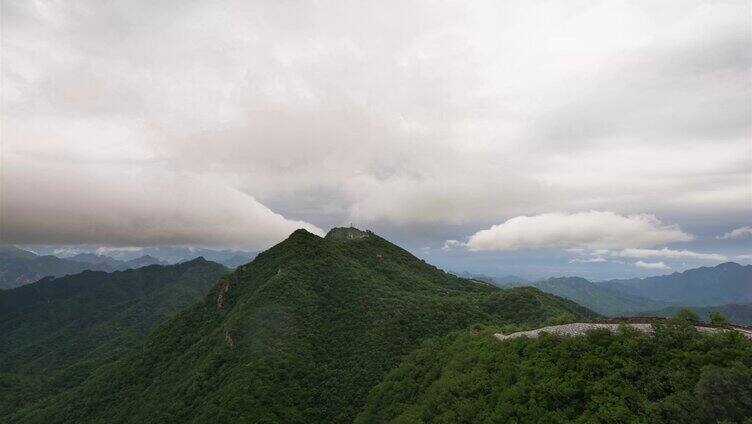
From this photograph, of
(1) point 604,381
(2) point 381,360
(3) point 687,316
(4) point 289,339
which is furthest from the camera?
(4) point 289,339

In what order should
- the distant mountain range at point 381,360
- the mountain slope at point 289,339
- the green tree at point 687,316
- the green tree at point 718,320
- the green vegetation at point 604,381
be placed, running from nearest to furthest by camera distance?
1. the green vegetation at point 604,381
2. the distant mountain range at point 381,360
3. the green tree at point 687,316
4. the green tree at point 718,320
5. the mountain slope at point 289,339

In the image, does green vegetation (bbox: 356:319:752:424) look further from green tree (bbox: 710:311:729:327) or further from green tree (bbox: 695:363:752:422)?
green tree (bbox: 710:311:729:327)

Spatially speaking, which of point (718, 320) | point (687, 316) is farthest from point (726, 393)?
point (718, 320)

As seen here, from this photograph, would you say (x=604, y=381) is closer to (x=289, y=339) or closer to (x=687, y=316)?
(x=687, y=316)

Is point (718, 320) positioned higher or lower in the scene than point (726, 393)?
higher


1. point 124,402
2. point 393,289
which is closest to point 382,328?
point 393,289

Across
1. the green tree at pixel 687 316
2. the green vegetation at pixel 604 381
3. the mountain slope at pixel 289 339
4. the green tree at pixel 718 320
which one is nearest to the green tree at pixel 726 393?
the green vegetation at pixel 604 381

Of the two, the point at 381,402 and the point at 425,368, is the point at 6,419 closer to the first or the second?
the point at 381,402

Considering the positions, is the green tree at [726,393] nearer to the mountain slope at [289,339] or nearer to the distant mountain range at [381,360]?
the distant mountain range at [381,360]
